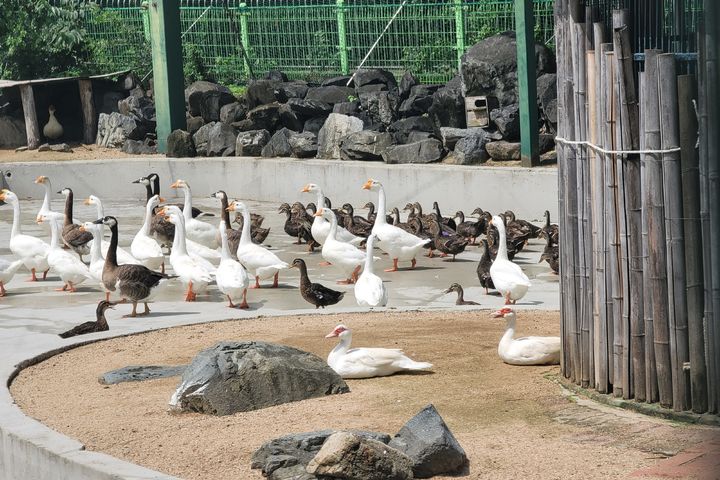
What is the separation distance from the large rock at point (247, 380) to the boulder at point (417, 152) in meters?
14.0

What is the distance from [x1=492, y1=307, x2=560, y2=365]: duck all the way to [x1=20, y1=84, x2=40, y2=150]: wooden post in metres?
20.6

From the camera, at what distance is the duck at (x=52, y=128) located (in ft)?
93.6

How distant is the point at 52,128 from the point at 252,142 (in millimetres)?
5801

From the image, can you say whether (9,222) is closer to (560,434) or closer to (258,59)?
(258,59)

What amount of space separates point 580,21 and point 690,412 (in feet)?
8.80

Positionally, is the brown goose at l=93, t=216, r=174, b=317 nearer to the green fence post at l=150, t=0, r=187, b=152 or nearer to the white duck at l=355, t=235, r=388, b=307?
the white duck at l=355, t=235, r=388, b=307

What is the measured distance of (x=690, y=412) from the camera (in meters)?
7.60

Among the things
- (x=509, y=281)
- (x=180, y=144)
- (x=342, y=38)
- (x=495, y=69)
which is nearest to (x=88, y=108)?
(x=180, y=144)

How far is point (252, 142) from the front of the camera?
25375 millimetres

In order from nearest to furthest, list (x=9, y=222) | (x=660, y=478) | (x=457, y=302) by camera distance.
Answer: (x=660, y=478), (x=457, y=302), (x=9, y=222)

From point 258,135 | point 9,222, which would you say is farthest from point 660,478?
point 258,135

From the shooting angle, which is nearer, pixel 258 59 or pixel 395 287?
pixel 395 287

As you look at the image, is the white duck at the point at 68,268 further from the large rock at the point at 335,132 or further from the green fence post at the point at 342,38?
the green fence post at the point at 342,38

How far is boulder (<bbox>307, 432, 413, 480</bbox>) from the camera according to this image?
6.45m
